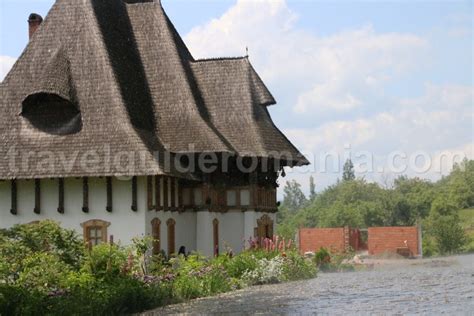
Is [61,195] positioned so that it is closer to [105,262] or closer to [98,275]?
[105,262]

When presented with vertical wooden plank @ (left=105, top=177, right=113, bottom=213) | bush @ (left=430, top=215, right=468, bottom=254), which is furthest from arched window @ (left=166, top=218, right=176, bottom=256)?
bush @ (left=430, top=215, right=468, bottom=254)

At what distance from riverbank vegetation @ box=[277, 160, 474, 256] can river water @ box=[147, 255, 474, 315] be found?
3685 centimetres

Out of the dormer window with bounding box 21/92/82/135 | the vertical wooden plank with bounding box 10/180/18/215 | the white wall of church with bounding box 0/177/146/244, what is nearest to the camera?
the white wall of church with bounding box 0/177/146/244

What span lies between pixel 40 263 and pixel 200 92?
15347mm

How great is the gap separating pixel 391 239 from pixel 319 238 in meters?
5.01

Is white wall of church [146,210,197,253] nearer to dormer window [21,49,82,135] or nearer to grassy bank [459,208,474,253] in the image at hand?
dormer window [21,49,82,135]

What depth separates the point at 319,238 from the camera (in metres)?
57.5

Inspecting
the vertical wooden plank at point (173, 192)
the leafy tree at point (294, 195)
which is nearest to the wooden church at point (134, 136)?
the vertical wooden plank at point (173, 192)

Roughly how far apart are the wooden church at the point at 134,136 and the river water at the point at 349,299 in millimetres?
6632

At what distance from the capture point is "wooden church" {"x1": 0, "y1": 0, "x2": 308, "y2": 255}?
92.3 feet

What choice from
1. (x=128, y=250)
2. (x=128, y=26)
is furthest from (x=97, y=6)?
(x=128, y=250)

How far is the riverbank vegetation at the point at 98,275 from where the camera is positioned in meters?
16.3

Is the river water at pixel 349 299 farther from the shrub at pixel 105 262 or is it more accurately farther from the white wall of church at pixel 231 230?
the white wall of church at pixel 231 230

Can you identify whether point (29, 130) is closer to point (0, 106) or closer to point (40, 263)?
point (0, 106)
